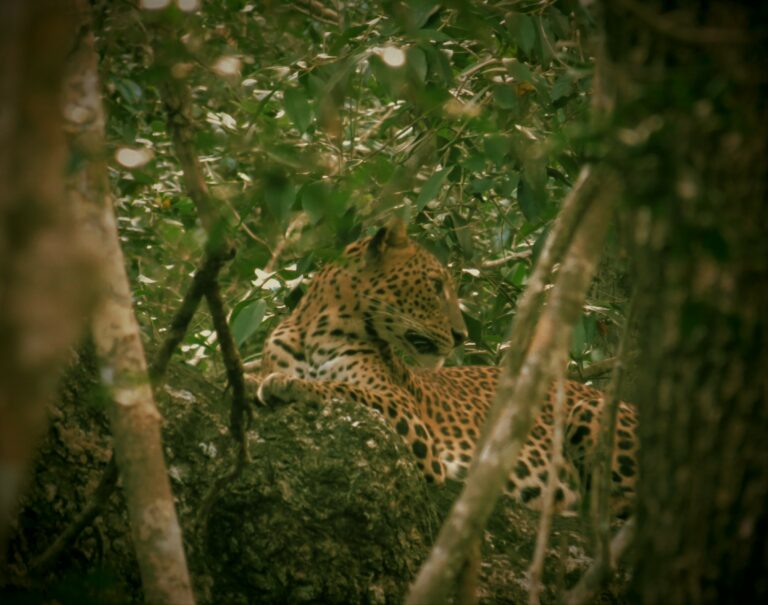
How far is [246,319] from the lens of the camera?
555 cm

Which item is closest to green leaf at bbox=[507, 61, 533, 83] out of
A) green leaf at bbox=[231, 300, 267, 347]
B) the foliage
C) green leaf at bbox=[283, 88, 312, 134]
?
the foliage

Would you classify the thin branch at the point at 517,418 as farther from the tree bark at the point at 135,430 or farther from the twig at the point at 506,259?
the twig at the point at 506,259

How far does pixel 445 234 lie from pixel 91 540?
12.2 feet

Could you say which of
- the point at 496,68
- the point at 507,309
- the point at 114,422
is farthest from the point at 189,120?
the point at 507,309

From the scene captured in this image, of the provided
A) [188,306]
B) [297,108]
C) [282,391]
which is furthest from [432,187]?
[188,306]

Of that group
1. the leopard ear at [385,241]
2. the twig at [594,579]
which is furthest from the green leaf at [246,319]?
the twig at [594,579]

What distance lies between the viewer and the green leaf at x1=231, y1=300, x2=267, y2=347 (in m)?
5.49

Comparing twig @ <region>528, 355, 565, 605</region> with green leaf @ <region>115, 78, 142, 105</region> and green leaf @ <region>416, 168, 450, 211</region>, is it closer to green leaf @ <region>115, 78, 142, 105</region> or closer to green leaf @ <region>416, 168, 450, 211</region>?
green leaf @ <region>416, 168, 450, 211</region>

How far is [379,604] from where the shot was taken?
4402 mm

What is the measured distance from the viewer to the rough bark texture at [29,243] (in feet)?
4.91

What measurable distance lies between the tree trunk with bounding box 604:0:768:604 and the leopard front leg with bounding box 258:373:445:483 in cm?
338

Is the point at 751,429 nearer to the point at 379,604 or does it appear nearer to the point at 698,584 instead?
the point at 698,584

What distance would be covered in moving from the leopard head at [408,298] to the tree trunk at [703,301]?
451 centimetres

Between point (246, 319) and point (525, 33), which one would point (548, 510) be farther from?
point (525, 33)
